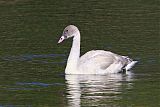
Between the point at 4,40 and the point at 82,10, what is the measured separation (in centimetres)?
800

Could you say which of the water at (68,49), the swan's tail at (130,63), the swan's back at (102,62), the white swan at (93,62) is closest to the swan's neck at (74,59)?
the white swan at (93,62)

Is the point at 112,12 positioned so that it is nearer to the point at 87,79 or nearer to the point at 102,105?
the point at 87,79

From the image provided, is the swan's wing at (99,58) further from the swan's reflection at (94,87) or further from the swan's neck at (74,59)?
the swan's reflection at (94,87)

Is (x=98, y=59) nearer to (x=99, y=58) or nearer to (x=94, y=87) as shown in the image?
(x=99, y=58)

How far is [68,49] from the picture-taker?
88.6 feet

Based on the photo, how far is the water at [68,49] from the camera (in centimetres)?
1975

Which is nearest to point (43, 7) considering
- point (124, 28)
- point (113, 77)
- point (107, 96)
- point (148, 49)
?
point (124, 28)

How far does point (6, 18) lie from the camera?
33344 millimetres

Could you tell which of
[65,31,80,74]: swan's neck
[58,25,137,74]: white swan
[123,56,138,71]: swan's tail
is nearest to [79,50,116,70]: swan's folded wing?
[58,25,137,74]: white swan

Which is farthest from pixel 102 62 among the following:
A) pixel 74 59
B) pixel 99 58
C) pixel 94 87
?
pixel 94 87

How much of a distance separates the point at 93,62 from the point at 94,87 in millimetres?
2417

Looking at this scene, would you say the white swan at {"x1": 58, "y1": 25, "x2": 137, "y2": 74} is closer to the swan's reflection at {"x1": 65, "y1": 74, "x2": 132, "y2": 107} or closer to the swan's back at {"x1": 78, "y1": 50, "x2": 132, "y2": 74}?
the swan's back at {"x1": 78, "y1": 50, "x2": 132, "y2": 74}

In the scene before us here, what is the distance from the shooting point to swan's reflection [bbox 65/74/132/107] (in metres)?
19.4

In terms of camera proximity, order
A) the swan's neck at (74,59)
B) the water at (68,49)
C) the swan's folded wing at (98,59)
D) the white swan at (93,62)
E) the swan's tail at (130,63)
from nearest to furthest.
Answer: the water at (68,49) < the swan's neck at (74,59) < the white swan at (93,62) < the swan's folded wing at (98,59) < the swan's tail at (130,63)
